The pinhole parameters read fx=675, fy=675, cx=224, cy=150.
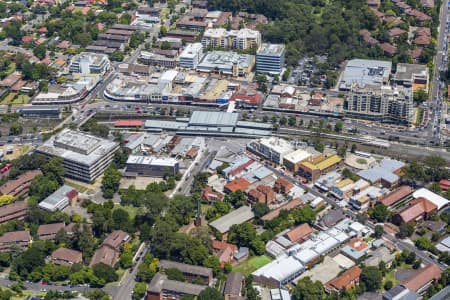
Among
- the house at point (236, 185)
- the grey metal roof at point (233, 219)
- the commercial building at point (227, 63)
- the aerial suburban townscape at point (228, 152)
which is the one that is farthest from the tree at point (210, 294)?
the commercial building at point (227, 63)

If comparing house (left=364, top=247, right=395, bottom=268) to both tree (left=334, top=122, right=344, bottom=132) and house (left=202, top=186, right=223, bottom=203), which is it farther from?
tree (left=334, top=122, right=344, bottom=132)

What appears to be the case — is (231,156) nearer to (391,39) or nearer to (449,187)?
(449,187)

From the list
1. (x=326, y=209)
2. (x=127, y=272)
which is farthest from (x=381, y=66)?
(x=127, y=272)

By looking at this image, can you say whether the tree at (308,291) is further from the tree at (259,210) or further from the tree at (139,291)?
the tree at (139,291)

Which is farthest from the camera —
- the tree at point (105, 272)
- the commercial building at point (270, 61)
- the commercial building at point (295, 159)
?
the commercial building at point (270, 61)

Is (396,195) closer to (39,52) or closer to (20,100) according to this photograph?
(20,100)

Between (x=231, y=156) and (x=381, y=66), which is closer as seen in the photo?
(x=231, y=156)
